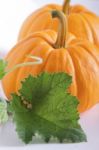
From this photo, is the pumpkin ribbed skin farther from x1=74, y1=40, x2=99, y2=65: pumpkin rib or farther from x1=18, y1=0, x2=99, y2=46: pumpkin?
x1=18, y1=0, x2=99, y2=46: pumpkin

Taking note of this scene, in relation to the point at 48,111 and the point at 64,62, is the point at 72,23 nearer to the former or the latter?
the point at 64,62

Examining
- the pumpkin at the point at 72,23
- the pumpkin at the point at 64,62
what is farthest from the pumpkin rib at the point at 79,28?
the pumpkin at the point at 64,62

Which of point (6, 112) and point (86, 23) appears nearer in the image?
point (6, 112)

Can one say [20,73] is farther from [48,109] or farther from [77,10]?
[77,10]

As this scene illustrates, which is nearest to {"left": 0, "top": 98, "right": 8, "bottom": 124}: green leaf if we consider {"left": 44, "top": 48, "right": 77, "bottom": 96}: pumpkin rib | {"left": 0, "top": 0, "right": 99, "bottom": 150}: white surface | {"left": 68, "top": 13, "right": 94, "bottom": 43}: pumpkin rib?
{"left": 0, "top": 0, "right": 99, "bottom": 150}: white surface

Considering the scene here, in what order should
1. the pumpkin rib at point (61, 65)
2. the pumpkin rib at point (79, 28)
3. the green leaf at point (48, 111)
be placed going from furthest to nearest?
the pumpkin rib at point (79, 28), the pumpkin rib at point (61, 65), the green leaf at point (48, 111)

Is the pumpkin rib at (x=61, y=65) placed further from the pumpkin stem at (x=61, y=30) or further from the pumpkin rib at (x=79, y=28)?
the pumpkin rib at (x=79, y=28)

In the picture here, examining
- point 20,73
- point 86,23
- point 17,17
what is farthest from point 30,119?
point 17,17
